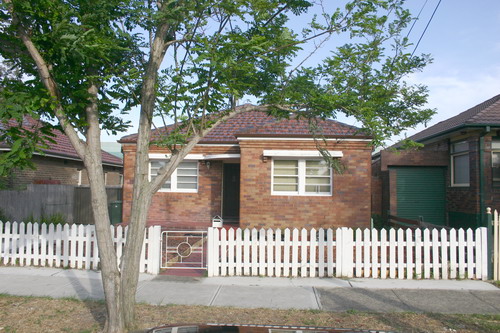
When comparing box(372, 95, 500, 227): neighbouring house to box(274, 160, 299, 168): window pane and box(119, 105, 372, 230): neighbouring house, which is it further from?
box(274, 160, 299, 168): window pane

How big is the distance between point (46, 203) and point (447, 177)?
1324cm

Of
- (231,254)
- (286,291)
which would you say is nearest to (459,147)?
(231,254)

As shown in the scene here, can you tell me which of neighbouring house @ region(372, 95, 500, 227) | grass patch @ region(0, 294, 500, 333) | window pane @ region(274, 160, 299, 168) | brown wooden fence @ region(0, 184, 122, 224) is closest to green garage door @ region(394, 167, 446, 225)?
neighbouring house @ region(372, 95, 500, 227)

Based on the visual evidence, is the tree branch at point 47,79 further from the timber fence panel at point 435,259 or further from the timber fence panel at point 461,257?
the timber fence panel at point 461,257

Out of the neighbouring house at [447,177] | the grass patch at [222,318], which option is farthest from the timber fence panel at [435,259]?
the neighbouring house at [447,177]

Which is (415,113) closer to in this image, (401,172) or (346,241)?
(346,241)

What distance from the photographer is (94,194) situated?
203 inches

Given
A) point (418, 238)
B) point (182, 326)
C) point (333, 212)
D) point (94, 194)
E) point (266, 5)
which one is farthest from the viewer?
point (333, 212)

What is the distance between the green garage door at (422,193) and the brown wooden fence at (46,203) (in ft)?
36.8

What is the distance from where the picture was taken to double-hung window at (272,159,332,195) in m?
13.0

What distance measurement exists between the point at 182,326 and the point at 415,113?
198 inches

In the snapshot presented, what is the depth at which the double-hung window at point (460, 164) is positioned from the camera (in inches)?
526

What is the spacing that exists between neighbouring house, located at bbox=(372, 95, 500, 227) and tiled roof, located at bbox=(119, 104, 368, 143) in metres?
2.07

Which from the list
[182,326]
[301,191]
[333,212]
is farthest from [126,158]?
[182,326]
